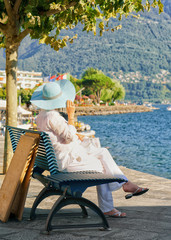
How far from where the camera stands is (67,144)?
397cm

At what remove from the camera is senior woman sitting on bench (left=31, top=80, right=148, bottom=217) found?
3926 millimetres

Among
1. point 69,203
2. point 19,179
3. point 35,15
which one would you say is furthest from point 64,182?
point 35,15

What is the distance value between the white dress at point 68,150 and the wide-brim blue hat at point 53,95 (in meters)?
0.09

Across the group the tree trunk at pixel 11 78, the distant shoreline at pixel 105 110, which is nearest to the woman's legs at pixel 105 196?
the tree trunk at pixel 11 78

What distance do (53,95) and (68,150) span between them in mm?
616

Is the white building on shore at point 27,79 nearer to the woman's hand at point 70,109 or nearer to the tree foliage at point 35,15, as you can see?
the tree foliage at point 35,15

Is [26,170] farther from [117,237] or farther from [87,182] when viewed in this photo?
[117,237]

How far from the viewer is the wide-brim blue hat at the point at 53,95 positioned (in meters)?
4.06

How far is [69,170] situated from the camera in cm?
387

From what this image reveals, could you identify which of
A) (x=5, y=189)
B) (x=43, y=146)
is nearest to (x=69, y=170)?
(x=43, y=146)

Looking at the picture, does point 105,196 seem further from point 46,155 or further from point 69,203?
point 46,155

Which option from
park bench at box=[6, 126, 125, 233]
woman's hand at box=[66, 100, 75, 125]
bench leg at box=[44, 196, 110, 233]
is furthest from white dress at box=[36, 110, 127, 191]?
bench leg at box=[44, 196, 110, 233]

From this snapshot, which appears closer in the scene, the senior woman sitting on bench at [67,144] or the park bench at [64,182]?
the park bench at [64,182]

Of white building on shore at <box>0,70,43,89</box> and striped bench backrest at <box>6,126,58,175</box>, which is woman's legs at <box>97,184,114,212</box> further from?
white building on shore at <box>0,70,43,89</box>
